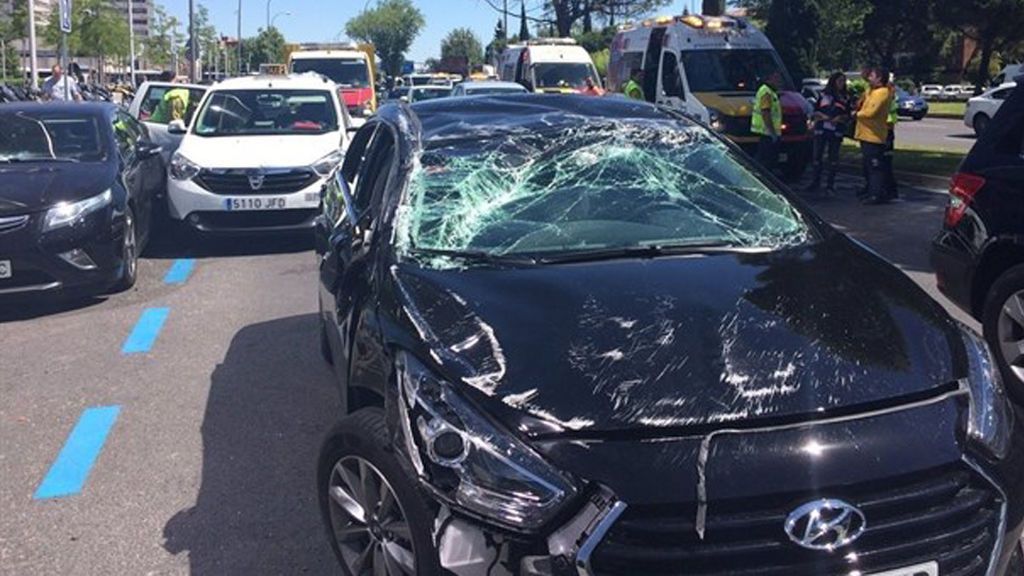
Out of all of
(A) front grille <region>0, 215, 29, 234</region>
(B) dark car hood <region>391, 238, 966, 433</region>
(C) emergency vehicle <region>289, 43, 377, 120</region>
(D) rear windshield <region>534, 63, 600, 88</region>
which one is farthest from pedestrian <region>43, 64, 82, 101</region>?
(B) dark car hood <region>391, 238, 966, 433</region>

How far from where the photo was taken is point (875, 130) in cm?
1251

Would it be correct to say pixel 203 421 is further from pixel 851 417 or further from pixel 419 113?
pixel 851 417

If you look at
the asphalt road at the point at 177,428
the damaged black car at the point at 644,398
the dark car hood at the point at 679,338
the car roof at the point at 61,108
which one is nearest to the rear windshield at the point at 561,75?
the car roof at the point at 61,108

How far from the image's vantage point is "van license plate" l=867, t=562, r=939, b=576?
2.52 meters

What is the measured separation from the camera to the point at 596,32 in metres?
61.0

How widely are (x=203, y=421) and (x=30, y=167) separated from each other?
4.06 m

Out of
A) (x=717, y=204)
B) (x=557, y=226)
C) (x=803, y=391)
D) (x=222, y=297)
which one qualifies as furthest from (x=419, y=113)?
(x=222, y=297)

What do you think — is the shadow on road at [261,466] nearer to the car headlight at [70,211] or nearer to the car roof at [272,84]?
the car headlight at [70,211]

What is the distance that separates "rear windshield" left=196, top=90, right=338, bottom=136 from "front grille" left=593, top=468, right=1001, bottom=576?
9327 millimetres

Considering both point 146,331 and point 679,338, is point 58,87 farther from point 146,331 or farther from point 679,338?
point 679,338

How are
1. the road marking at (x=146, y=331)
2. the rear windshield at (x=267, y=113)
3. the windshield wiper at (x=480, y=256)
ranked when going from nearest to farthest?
the windshield wiper at (x=480, y=256)
the road marking at (x=146, y=331)
the rear windshield at (x=267, y=113)

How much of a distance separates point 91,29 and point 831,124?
5494 cm

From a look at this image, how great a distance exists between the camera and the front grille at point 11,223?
7.37 metres

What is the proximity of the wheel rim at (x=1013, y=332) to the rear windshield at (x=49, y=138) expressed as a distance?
7154 mm
